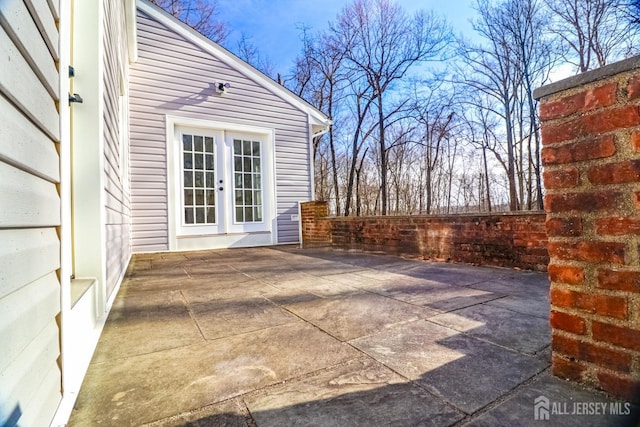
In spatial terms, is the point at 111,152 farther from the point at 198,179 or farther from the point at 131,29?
the point at 131,29

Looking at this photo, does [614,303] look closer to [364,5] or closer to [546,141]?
[546,141]

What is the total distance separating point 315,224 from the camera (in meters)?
5.69

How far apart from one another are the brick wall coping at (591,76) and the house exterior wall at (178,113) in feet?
16.9

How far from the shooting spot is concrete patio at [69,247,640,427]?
2.84ft

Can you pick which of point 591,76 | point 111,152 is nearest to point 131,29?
point 111,152

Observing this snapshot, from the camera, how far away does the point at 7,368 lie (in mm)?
575

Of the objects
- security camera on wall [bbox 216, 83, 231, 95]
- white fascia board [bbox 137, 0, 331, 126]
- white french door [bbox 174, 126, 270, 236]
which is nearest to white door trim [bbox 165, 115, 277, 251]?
white french door [bbox 174, 126, 270, 236]

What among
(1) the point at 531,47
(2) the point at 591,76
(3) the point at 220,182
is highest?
(1) the point at 531,47

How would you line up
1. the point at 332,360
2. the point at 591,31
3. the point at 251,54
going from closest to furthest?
the point at 332,360
the point at 591,31
the point at 251,54

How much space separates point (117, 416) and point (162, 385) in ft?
0.54

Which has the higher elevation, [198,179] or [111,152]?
[198,179]

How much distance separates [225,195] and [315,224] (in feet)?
5.72

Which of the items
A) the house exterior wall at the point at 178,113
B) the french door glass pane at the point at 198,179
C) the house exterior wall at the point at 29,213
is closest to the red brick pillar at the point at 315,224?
the house exterior wall at the point at 178,113

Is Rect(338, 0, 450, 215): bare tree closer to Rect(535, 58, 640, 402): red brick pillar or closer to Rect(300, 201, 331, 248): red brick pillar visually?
Rect(300, 201, 331, 248): red brick pillar
